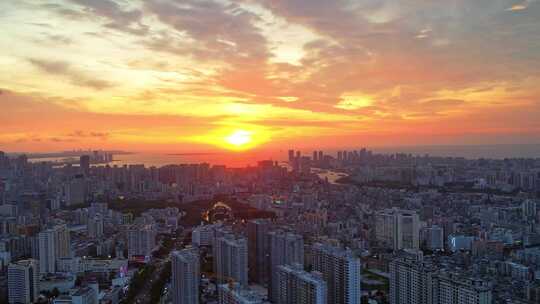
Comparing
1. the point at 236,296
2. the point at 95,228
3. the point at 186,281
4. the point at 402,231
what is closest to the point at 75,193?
the point at 95,228

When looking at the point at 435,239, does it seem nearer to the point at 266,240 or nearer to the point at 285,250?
the point at 266,240

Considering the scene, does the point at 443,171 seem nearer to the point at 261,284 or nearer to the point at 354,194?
the point at 354,194

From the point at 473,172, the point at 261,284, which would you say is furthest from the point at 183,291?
the point at 473,172

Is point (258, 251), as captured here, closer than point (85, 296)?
No

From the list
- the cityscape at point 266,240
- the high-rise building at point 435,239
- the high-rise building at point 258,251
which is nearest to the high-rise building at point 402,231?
the cityscape at point 266,240

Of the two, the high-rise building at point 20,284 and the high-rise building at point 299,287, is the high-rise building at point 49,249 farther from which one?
the high-rise building at point 299,287

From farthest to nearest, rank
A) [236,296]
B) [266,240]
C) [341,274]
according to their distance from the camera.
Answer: [266,240] → [341,274] → [236,296]
